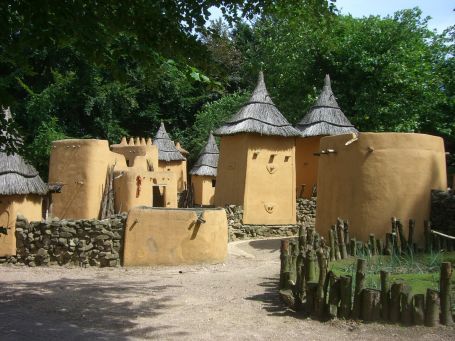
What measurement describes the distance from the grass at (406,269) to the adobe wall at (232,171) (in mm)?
9702

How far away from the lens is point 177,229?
44.3 ft

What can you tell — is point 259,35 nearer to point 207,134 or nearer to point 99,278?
point 207,134

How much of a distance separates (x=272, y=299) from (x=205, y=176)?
69.3ft

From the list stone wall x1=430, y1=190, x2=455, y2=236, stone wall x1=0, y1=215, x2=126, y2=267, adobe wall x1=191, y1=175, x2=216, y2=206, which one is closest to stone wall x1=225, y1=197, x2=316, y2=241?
stone wall x1=0, y1=215, x2=126, y2=267

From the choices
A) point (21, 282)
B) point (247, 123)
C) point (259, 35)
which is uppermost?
point (259, 35)

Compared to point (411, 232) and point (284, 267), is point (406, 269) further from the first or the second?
point (411, 232)

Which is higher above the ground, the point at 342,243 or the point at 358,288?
the point at 342,243

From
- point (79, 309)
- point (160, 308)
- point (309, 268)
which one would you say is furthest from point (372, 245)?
point (79, 309)

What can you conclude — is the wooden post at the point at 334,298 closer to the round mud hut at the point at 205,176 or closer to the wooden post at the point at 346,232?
the wooden post at the point at 346,232

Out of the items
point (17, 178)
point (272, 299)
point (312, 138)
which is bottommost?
point (272, 299)

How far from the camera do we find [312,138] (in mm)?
23547

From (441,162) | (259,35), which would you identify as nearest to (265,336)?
(441,162)

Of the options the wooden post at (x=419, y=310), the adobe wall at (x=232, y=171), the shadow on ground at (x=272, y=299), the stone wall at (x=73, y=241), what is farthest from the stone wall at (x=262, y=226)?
the wooden post at (x=419, y=310)

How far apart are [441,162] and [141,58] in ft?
35.0
